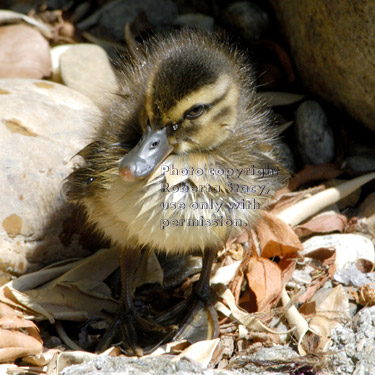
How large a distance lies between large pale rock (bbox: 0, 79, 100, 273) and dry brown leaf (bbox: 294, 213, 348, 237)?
3.49ft

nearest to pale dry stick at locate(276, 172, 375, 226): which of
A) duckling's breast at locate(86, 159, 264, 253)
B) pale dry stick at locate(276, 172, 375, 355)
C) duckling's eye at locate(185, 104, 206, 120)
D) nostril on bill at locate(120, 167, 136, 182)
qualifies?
pale dry stick at locate(276, 172, 375, 355)

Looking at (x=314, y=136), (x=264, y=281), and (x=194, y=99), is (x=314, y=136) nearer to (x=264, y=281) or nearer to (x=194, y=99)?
(x=264, y=281)

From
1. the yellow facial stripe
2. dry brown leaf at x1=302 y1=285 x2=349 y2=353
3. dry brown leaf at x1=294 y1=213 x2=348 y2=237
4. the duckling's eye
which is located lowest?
dry brown leaf at x1=302 y1=285 x2=349 y2=353

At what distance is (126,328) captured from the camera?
264 centimetres

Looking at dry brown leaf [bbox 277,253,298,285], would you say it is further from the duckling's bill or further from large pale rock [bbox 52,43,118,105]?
large pale rock [bbox 52,43,118,105]

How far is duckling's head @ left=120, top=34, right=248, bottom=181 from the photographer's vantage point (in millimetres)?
2135

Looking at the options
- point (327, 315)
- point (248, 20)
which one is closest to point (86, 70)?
point (248, 20)

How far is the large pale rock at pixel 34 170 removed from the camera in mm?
2736

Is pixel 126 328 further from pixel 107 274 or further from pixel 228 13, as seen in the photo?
pixel 228 13

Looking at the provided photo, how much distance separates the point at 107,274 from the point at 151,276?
0.21m

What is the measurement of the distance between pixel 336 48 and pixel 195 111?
1184 millimetres

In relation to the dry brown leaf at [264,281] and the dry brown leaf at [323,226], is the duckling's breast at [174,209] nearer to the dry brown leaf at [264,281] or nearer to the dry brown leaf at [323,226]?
the dry brown leaf at [264,281]

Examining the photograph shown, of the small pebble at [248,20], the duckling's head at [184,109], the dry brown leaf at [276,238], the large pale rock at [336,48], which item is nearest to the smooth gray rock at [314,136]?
the large pale rock at [336,48]

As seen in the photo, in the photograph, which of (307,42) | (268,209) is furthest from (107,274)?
(307,42)
